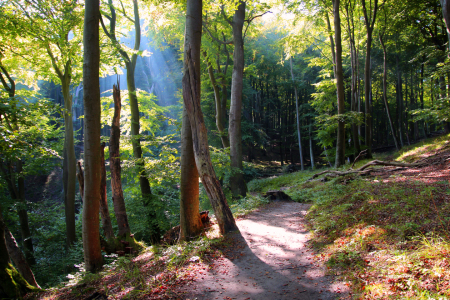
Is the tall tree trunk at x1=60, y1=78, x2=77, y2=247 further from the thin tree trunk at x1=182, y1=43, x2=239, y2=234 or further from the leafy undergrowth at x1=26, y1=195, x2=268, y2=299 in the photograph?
the thin tree trunk at x1=182, y1=43, x2=239, y2=234

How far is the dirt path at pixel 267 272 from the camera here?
3035 mm

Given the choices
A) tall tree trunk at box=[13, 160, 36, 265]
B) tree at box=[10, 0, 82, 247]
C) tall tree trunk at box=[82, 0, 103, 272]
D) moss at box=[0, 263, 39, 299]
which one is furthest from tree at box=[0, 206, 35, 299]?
tall tree trunk at box=[13, 160, 36, 265]

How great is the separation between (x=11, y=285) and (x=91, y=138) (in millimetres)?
3057

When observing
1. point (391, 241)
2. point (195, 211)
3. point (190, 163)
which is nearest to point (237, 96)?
point (190, 163)

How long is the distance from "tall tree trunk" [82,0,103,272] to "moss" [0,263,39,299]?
44.7 inches

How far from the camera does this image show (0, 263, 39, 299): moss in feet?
14.6

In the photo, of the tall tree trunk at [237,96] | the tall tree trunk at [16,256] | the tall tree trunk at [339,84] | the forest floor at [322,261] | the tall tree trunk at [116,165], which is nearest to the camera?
the forest floor at [322,261]

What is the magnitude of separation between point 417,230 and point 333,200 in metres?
3.53

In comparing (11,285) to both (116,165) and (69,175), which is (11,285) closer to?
(116,165)

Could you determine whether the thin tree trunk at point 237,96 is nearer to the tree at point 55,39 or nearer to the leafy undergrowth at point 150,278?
the leafy undergrowth at point 150,278

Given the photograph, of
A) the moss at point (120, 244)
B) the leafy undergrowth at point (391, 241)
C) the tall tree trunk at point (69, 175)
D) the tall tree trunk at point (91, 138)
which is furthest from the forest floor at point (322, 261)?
the tall tree trunk at point (69, 175)

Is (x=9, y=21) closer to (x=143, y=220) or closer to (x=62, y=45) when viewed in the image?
(x=62, y=45)

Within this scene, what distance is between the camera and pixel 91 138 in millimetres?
5508

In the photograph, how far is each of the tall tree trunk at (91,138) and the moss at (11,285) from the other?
1.13 meters
